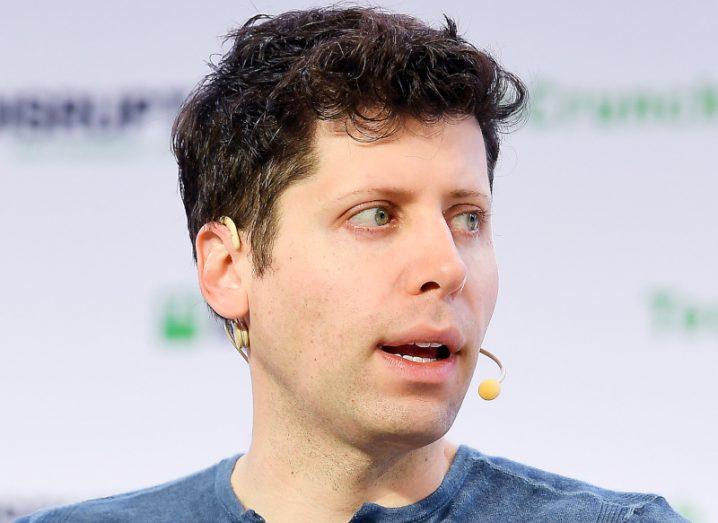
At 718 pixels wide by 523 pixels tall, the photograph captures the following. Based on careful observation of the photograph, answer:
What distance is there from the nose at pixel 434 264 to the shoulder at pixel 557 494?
1.44 ft

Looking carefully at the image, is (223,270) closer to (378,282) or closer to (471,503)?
(378,282)

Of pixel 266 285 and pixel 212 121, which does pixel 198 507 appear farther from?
pixel 212 121

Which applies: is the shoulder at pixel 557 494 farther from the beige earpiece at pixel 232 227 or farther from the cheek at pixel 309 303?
the beige earpiece at pixel 232 227

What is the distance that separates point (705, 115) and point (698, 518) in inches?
47.5

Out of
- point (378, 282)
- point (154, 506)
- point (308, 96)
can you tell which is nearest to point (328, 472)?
point (378, 282)

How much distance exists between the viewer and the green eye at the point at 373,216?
193 centimetres

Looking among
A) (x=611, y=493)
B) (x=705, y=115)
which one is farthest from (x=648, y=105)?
(x=611, y=493)

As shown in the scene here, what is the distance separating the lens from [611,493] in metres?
2.12

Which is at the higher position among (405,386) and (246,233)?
(246,233)

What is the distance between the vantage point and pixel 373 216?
6.32 ft

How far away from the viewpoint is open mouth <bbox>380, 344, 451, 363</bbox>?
1.90 metres

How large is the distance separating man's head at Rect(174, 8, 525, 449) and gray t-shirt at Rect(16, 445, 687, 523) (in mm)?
184

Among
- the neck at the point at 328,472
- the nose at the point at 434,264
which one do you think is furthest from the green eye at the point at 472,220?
the neck at the point at 328,472

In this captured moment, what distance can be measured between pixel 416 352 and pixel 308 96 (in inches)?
19.0
